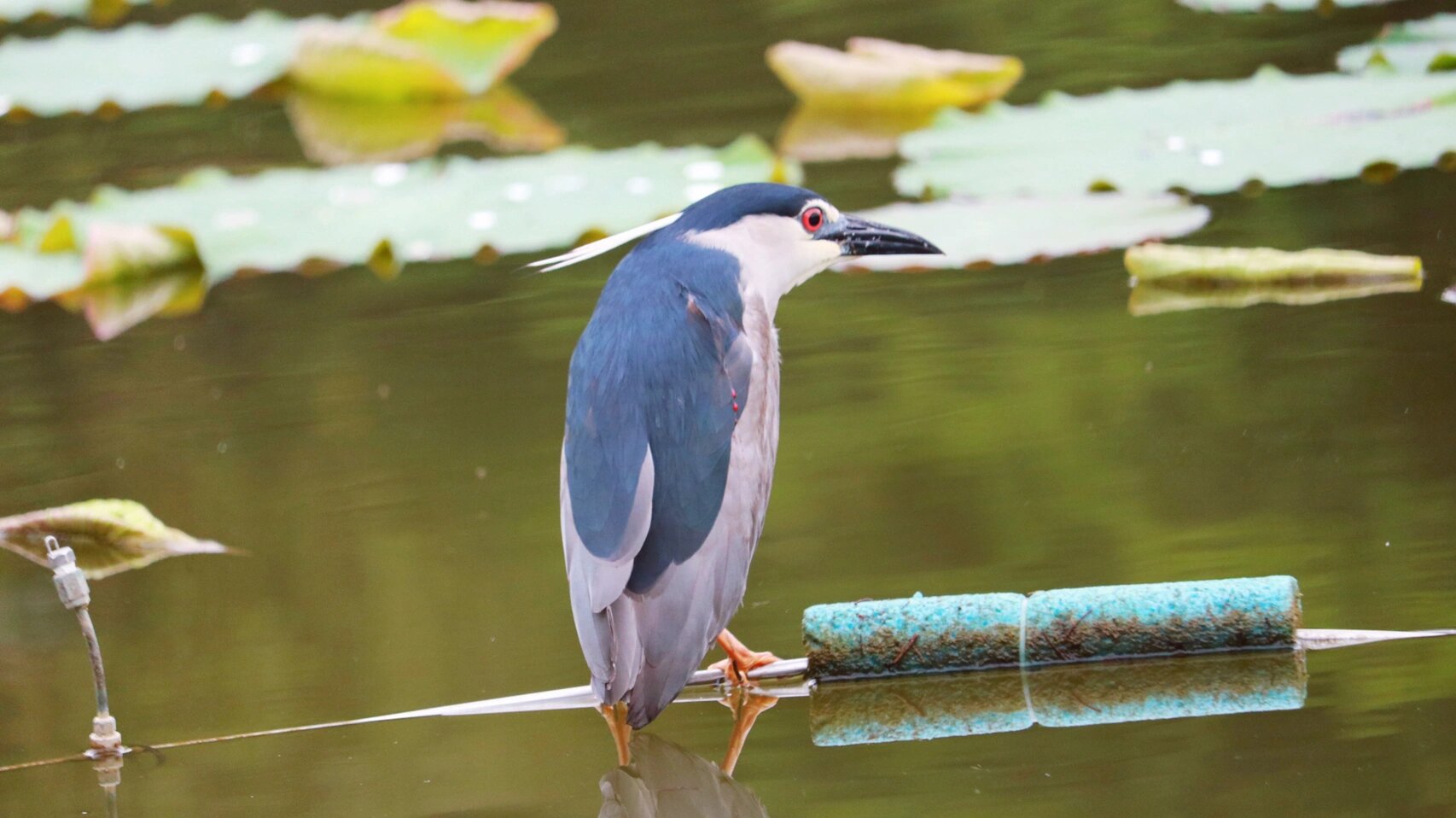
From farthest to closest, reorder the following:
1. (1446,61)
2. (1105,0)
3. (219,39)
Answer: (219,39), (1105,0), (1446,61)

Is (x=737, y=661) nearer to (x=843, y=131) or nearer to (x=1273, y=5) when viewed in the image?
(x=843, y=131)

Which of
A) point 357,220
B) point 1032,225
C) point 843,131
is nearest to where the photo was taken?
point 1032,225

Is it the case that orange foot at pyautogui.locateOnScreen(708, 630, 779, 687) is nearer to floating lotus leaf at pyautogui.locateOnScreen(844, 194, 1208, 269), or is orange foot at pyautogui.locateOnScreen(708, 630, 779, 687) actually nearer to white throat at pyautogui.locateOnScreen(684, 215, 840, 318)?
white throat at pyautogui.locateOnScreen(684, 215, 840, 318)

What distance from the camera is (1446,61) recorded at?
525cm

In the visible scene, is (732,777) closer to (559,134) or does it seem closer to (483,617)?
(483,617)

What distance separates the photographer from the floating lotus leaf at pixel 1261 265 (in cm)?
399

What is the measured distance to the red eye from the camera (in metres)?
3.23

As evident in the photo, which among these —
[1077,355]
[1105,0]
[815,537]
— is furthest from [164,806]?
[1105,0]

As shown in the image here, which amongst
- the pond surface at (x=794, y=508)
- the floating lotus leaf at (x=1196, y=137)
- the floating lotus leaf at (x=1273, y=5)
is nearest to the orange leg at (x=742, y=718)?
the pond surface at (x=794, y=508)

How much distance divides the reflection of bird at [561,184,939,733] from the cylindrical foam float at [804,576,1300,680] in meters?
0.14

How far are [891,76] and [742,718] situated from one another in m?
3.58

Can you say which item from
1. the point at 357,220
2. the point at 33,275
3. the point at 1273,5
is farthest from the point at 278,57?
the point at 1273,5

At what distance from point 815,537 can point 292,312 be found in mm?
2161

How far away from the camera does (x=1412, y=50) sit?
220 inches
